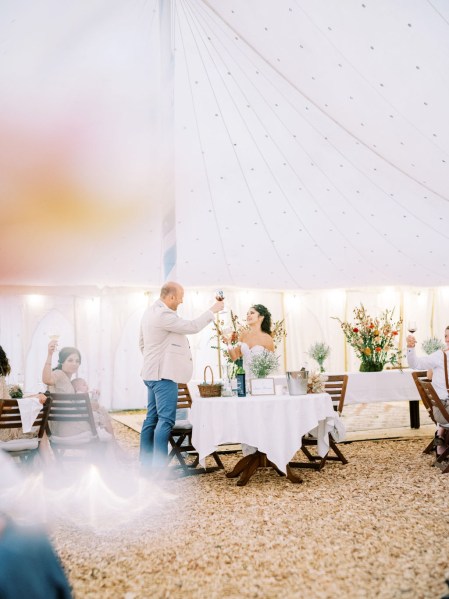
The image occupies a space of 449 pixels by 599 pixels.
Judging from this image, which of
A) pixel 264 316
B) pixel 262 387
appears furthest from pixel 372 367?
pixel 262 387

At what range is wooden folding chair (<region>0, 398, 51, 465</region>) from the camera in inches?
164

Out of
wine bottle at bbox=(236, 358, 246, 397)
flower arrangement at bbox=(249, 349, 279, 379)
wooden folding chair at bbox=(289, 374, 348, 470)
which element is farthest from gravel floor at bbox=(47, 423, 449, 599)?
flower arrangement at bbox=(249, 349, 279, 379)

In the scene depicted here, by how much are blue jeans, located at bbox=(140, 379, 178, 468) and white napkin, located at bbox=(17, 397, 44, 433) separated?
2.93ft

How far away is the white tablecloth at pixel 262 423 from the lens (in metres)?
4.03

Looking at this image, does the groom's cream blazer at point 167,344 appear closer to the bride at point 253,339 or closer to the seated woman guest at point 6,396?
the bride at point 253,339

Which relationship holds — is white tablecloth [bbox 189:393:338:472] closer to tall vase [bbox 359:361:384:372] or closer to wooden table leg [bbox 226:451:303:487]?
wooden table leg [bbox 226:451:303:487]

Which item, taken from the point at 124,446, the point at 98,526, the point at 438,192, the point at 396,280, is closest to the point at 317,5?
the point at 438,192

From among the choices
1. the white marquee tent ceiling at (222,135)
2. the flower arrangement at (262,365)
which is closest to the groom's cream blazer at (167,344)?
the flower arrangement at (262,365)

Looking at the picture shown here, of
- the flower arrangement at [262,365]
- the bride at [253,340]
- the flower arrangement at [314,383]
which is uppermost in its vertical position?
the bride at [253,340]

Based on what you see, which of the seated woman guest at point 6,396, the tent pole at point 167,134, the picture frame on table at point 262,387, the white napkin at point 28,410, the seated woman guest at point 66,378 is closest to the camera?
the picture frame on table at point 262,387

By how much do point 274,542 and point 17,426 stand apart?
2.54 meters

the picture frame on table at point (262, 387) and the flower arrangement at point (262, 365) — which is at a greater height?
the flower arrangement at point (262, 365)

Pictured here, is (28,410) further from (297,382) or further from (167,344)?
(297,382)

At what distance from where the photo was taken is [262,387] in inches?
168
